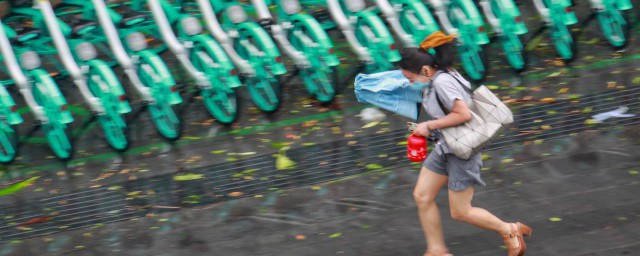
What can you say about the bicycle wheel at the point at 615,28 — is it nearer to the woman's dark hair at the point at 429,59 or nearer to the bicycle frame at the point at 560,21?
the bicycle frame at the point at 560,21

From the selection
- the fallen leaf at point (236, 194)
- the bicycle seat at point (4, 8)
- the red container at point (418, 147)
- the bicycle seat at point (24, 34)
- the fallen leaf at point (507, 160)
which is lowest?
the fallen leaf at point (507, 160)

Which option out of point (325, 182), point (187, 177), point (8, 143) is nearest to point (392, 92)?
point (325, 182)

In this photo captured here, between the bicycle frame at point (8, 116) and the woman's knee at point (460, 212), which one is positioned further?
the bicycle frame at point (8, 116)

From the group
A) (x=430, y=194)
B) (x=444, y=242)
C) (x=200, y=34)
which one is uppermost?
(x=200, y=34)

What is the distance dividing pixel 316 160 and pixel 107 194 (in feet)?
5.93

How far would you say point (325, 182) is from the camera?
27.7 ft

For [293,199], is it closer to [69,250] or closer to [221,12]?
[69,250]

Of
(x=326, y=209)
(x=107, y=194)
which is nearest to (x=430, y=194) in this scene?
(x=326, y=209)

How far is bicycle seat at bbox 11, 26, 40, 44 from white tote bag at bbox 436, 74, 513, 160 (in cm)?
518

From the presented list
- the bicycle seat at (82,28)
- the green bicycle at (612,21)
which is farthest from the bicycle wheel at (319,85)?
the green bicycle at (612,21)

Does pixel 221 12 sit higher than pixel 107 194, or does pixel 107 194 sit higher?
pixel 221 12

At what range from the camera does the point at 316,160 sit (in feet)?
29.3

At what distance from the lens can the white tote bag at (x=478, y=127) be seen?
6.23 meters

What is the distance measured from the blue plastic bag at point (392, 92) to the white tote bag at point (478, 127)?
0.37 m
